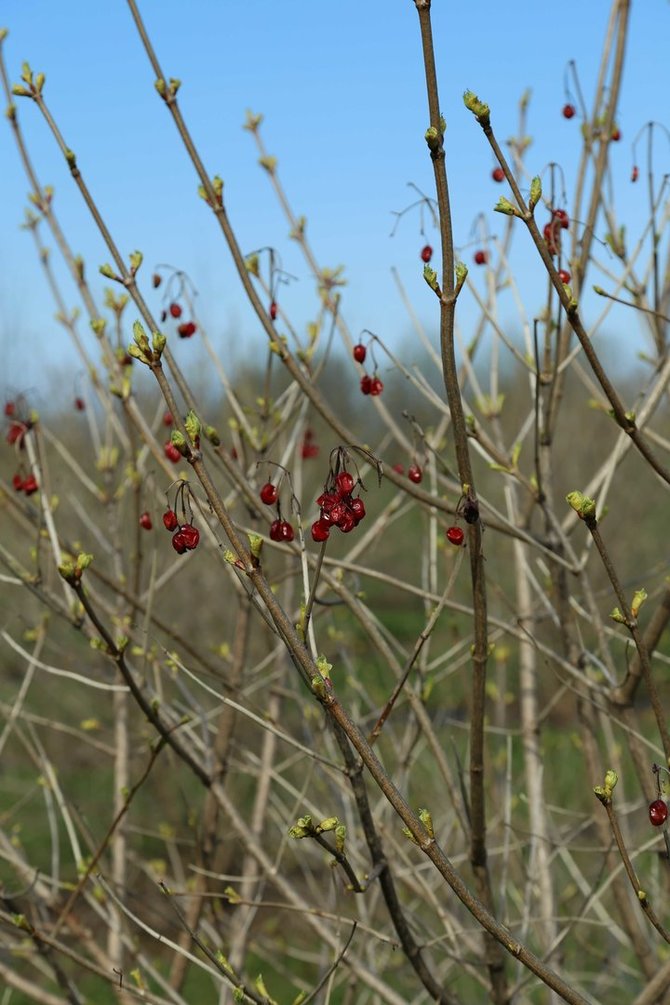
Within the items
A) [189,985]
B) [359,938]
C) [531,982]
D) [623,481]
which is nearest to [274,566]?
[189,985]

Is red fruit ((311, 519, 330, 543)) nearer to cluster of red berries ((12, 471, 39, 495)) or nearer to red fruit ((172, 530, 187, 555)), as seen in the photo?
red fruit ((172, 530, 187, 555))

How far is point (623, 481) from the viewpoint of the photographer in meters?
12.0

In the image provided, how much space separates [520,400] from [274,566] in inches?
284

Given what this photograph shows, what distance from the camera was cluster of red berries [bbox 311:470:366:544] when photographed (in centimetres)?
149

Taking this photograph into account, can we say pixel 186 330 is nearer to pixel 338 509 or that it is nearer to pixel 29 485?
pixel 29 485

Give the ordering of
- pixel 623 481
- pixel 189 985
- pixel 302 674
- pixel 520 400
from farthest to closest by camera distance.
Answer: pixel 520 400 → pixel 623 481 → pixel 189 985 → pixel 302 674

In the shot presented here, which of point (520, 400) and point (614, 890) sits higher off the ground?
point (520, 400)

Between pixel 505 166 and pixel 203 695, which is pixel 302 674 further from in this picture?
pixel 203 695

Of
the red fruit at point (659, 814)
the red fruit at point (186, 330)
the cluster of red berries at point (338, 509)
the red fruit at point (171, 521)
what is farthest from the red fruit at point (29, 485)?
the red fruit at point (659, 814)

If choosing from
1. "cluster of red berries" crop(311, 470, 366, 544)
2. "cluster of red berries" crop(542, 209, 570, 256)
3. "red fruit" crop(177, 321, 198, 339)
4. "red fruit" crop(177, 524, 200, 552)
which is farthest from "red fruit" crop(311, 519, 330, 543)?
"red fruit" crop(177, 321, 198, 339)

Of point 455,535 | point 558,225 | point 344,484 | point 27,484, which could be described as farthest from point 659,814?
point 27,484

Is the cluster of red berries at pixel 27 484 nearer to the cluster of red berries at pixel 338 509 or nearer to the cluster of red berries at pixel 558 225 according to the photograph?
the cluster of red berries at pixel 338 509

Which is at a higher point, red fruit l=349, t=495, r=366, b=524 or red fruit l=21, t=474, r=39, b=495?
red fruit l=21, t=474, r=39, b=495

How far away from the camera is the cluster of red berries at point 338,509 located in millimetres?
1494
